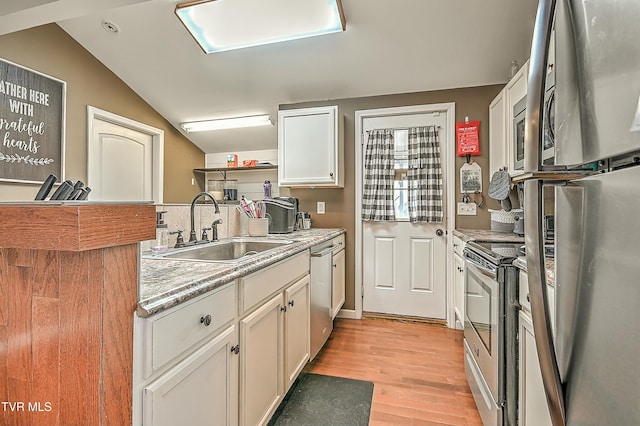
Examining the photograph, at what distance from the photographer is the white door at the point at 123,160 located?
311 cm

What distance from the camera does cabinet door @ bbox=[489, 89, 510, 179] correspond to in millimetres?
2438

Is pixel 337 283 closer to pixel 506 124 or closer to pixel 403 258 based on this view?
pixel 403 258

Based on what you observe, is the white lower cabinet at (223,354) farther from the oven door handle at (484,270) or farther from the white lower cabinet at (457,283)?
the white lower cabinet at (457,283)

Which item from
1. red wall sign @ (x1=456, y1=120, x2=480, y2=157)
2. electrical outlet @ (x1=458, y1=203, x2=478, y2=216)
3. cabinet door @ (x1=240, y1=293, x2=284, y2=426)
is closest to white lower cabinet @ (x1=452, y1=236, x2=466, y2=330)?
electrical outlet @ (x1=458, y1=203, x2=478, y2=216)

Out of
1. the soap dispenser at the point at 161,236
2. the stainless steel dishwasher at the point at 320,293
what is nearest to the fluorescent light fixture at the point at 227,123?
the stainless steel dishwasher at the point at 320,293

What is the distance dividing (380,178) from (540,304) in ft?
8.86

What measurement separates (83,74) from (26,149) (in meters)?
0.90

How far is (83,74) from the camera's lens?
288 cm

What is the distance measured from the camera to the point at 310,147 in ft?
9.74

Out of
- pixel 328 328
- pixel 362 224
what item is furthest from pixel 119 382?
pixel 362 224

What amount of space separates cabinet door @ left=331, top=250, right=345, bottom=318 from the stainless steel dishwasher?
0.45ft

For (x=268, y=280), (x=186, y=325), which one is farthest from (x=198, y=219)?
(x=186, y=325)

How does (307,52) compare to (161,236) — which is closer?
(161,236)

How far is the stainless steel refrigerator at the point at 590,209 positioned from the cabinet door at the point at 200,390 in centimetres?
89
